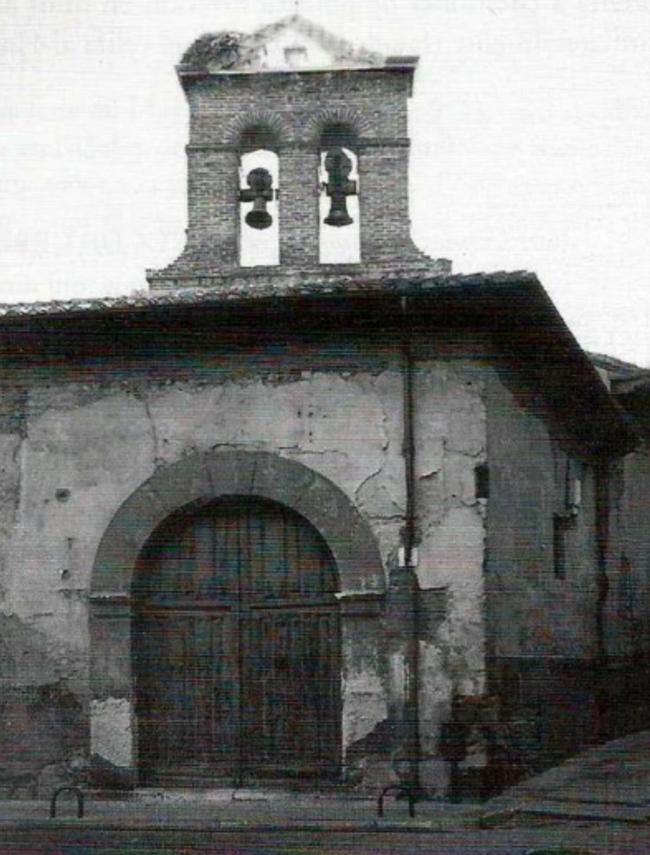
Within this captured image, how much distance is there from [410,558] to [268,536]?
1117 millimetres

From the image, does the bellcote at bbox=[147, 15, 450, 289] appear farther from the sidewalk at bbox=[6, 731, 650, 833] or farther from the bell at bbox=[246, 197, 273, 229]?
the sidewalk at bbox=[6, 731, 650, 833]

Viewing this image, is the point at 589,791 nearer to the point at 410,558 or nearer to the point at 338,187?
the point at 410,558

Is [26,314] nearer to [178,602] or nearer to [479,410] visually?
[178,602]

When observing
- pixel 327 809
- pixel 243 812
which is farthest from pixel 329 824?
pixel 243 812

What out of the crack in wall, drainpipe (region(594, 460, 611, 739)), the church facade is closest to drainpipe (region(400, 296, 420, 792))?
the church facade

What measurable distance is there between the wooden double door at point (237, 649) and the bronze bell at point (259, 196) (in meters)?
4.87

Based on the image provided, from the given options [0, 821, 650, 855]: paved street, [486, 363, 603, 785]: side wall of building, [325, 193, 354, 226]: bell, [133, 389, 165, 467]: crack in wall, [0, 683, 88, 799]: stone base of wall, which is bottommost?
[0, 821, 650, 855]: paved street

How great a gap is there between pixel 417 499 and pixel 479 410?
31.4 inches

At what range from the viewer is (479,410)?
1009 cm

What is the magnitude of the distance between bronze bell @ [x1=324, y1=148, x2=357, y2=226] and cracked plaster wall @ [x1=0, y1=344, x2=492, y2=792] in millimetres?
4231

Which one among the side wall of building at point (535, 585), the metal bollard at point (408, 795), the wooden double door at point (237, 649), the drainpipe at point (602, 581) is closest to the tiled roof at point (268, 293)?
the side wall of building at point (535, 585)

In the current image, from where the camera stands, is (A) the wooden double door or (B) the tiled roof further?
(A) the wooden double door

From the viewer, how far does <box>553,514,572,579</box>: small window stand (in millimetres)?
12352

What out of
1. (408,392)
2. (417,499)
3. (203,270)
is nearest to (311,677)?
(417,499)
